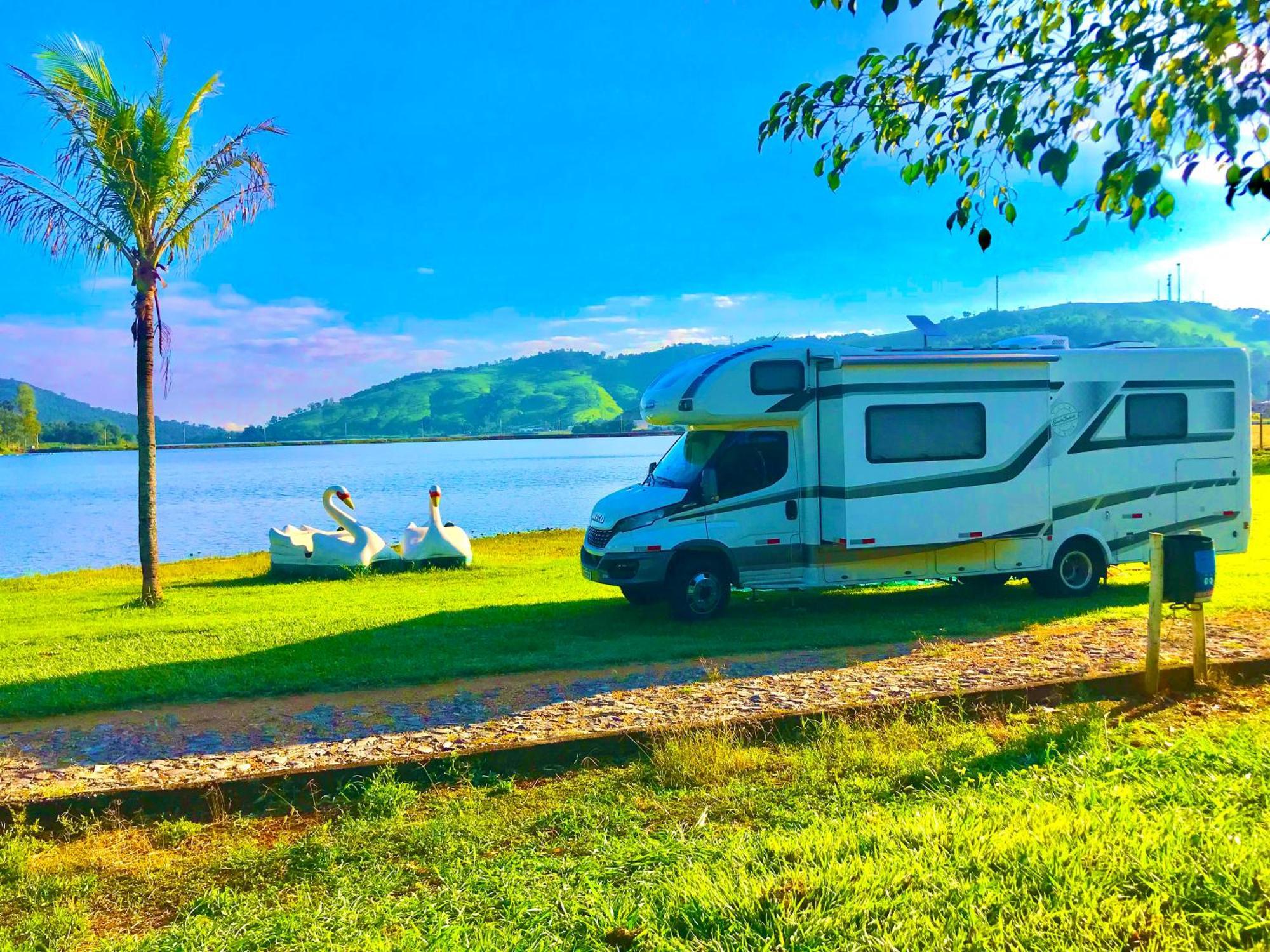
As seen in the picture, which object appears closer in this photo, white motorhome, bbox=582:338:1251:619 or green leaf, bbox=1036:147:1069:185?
green leaf, bbox=1036:147:1069:185

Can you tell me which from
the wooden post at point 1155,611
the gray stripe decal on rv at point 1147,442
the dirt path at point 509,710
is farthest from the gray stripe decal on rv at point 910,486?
the wooden post at point 1155,611

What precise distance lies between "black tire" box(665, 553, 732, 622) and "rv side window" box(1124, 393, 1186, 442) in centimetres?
594

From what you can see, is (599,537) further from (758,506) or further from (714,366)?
(714,366)

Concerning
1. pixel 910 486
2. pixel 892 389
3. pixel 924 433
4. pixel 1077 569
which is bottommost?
pixel 1077 569

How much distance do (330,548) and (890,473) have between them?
12.5 m

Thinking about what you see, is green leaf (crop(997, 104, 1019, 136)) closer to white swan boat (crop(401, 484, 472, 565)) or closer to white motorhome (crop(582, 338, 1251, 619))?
white motorhome (crop(582, 338, 1251, 619))

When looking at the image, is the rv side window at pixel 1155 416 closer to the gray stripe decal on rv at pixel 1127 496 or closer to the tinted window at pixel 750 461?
the gray stripe decal on rv at pixel 1127 496

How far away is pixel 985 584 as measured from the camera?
14.4 meters

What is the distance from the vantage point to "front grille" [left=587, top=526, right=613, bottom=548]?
1203 centimetres

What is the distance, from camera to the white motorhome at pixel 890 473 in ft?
39.0

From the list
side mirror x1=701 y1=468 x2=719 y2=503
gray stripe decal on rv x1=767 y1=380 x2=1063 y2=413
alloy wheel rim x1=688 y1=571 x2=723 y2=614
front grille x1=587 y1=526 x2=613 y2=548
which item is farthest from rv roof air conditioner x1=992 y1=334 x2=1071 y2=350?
front grille x1=587 y1=526 x2=613 y2=548

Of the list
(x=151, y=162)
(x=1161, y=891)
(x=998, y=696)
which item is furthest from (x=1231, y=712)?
(x=151, y=162)

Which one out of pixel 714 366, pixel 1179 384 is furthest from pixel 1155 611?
pixel 1179 384

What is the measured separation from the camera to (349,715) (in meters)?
7.74
